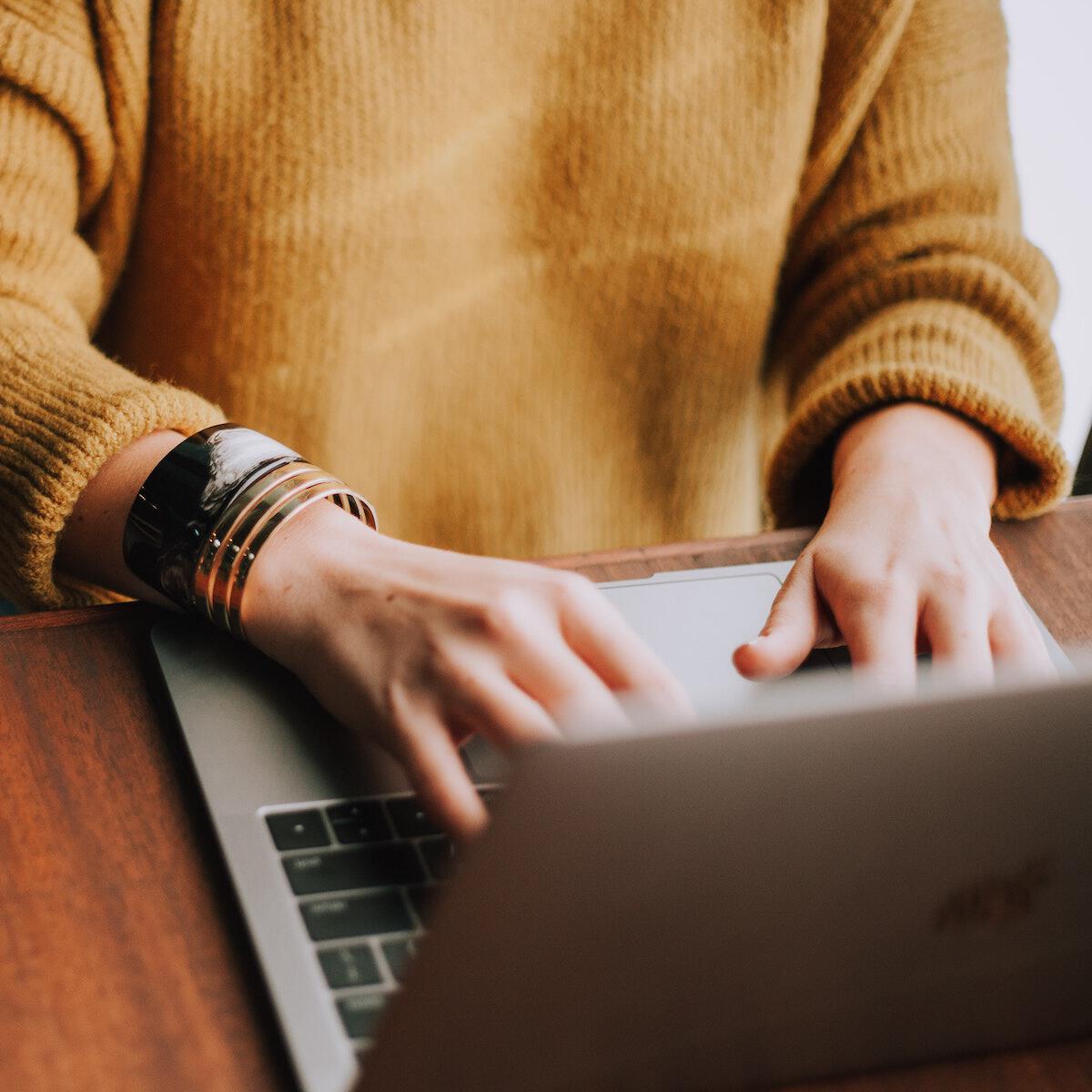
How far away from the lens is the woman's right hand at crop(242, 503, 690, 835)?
360 mm

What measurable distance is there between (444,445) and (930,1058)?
60 cm

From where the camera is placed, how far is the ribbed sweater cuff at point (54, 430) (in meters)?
0.48

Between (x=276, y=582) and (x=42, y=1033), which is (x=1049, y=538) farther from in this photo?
(x=42, y=1033)

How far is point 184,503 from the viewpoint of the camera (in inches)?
17.9

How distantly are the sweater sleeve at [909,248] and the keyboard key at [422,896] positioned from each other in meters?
0.41

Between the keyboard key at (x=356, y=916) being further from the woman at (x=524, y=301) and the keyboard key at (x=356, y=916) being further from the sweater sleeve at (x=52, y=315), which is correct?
the sweater sleeve at (x=52, y=315)

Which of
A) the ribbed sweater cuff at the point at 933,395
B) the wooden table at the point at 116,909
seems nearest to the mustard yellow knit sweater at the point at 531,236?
the ribbed sweater cuff at the point at 933,395

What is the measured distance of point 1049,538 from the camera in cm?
58

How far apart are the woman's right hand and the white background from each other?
81 centimetres

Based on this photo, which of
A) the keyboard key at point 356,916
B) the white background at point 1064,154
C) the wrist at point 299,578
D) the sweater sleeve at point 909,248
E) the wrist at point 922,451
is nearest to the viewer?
the keyboard key at point 356,916

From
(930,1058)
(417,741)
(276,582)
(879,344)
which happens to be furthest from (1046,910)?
(879,344)

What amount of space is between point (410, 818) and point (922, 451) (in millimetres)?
356

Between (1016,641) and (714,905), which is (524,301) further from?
(714,905)

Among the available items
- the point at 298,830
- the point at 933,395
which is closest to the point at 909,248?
the point at 933,395
